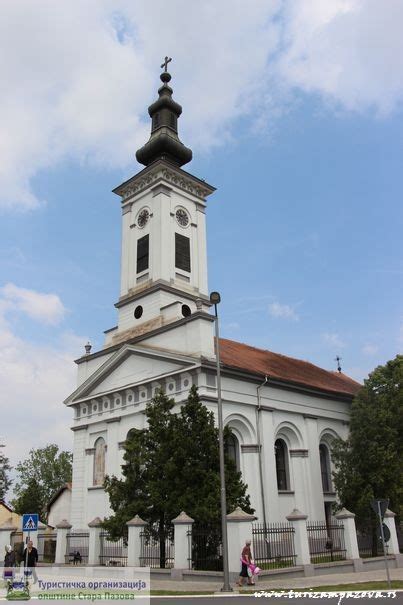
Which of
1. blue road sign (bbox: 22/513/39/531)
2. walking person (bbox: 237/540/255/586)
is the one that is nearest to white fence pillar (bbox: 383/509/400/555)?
walking person (bbox: 237/540/255/586)

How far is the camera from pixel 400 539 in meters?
28.3

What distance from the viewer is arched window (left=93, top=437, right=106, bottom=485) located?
1213 inches

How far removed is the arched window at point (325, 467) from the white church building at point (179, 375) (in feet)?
0.20

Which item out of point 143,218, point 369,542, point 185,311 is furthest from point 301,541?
point 143,218

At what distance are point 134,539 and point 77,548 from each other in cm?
822

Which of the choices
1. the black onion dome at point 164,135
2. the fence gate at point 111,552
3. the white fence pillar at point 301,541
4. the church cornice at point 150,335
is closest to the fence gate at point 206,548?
the white fence pillar at point 301,541

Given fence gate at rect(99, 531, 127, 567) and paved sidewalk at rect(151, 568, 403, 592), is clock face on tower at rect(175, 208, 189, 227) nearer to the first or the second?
fence gate at rect(99, 531, 127, 567)

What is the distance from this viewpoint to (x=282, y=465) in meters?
30.2

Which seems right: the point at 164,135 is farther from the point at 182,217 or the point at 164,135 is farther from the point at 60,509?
the point at 60,509

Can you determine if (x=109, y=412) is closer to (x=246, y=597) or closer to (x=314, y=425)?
(x=314, y=425)

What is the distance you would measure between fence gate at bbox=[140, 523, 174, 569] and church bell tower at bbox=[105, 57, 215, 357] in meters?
11.0

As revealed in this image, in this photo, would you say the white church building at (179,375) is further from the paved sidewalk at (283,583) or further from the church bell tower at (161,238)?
the paved sidewalk at (283,583)

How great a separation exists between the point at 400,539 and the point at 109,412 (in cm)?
1657

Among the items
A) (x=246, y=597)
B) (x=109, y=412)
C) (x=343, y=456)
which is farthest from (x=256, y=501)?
(x=246, y=597)
